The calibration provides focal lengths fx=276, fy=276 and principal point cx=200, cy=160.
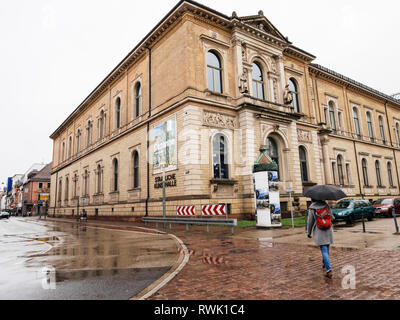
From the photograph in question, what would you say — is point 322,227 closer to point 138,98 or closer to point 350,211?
point 350,211

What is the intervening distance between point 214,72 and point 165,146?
7.38 metres

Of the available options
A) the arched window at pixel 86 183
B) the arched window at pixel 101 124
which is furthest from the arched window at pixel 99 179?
the arched window at pixel 101 124

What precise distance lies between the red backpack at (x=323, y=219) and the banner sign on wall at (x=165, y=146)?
1539 cm

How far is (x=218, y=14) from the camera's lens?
74.9 feet

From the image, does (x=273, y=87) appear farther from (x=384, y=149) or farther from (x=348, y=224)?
(x=384, y=149)

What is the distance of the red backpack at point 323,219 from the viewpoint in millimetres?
5797

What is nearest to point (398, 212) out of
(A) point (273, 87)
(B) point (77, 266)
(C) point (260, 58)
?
(A) point (273, 87)

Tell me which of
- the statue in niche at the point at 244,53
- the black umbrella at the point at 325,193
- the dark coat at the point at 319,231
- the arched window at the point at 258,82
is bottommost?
the dark coat at the point at 319,231

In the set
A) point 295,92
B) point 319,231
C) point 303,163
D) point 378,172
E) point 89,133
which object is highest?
point 295,92

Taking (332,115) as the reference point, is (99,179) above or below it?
below

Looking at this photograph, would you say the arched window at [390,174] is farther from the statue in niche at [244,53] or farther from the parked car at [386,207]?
the statue in niche at [244,53]

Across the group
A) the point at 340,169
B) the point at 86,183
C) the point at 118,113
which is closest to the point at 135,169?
the point at 118,113

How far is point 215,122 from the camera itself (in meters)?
21.4

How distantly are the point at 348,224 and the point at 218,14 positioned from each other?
1863cm
